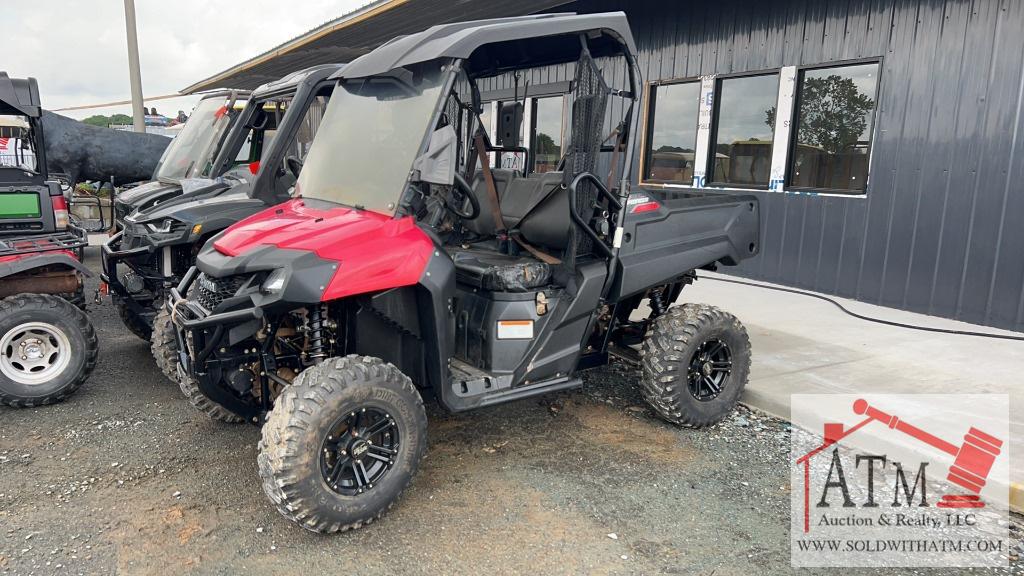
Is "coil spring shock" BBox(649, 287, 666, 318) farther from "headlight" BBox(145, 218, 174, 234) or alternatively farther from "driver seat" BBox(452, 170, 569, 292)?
"headlight" BBox(145, 218, 174, 234)

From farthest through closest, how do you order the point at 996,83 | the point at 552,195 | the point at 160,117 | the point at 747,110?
the point at 160,117
the point at 747,110
the point at 996,83
the point at 552,195

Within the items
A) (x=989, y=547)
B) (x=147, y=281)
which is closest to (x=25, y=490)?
A: (x=147, y=281)

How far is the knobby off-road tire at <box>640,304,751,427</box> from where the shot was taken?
4.34 m

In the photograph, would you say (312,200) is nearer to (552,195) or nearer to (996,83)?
(552,195)

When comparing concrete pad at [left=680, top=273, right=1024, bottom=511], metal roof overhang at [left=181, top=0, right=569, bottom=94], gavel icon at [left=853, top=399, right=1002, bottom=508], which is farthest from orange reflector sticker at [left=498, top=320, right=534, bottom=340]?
metal roof overhang at [left=181, top=0, right=569, bottom=94]

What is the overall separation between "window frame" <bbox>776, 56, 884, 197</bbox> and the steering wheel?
5.65 meters

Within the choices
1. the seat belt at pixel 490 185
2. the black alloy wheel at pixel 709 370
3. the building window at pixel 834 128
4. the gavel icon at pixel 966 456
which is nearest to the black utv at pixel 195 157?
the seat belt at pixel 490 185

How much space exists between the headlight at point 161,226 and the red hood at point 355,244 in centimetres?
247

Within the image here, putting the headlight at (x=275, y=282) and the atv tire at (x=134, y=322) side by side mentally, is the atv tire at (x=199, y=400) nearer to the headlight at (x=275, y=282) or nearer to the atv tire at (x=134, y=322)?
the headlight at (x=275, y=282)

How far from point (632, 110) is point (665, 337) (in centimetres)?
138

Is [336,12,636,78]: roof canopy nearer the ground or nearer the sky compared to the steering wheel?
nearer the sky

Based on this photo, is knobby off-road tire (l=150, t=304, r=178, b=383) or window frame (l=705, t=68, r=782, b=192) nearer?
knobby off-road tire (l=150, t=304, r=178, b=383)

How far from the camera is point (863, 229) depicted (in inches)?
307

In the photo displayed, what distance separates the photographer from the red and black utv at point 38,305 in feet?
15.1
